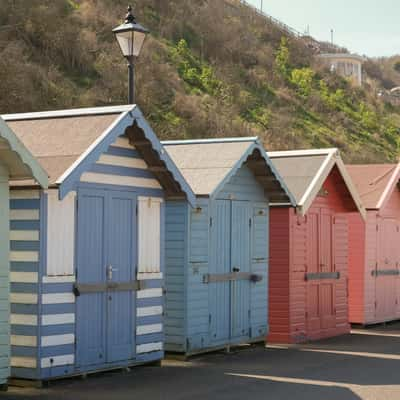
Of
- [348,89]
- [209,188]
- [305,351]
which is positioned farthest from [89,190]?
[348,89]

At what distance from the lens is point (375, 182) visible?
22.0 m

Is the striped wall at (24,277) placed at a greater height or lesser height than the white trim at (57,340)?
greater

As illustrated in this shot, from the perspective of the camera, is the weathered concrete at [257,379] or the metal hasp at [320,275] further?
the metal hasp at [320,275]

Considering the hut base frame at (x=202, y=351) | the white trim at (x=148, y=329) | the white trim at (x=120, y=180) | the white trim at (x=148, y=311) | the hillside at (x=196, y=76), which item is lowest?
the hut base frame at (x=202, y=351)

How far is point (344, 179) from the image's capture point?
1916cm

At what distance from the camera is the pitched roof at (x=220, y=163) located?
15266mm

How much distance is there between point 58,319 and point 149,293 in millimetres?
2135

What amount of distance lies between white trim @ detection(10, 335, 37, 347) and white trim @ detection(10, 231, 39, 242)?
3.83 ft

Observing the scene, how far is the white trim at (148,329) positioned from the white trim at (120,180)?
6.45ft

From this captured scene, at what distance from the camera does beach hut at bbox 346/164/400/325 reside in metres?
21.2

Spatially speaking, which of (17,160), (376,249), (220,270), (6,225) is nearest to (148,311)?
(220,270)

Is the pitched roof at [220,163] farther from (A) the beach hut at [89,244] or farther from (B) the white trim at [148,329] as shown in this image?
(B) the white trim at [148,329]

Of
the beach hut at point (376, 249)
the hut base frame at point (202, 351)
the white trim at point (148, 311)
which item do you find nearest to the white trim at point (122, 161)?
the white trim at point (148, 311)

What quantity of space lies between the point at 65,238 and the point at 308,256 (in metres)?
7.04
